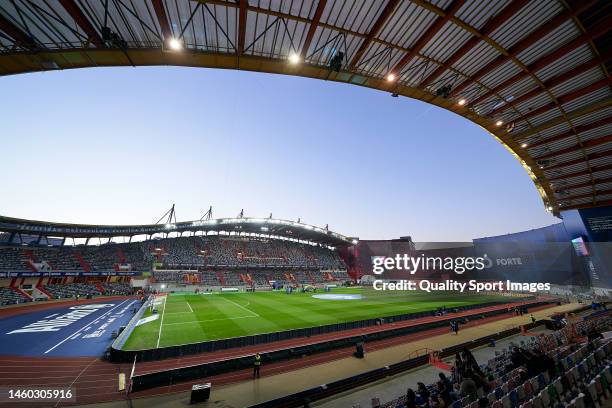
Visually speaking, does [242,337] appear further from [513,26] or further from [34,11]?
[513,26]

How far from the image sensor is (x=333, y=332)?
942 inches

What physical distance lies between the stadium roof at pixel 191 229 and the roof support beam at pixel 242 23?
58.5 metres

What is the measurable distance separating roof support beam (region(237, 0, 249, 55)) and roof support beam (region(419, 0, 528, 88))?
30.8ft

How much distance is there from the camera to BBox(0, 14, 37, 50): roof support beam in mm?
8117

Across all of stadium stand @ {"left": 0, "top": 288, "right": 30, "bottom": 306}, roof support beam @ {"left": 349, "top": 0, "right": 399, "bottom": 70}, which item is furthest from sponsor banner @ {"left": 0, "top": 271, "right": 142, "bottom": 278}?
roof support beam @ {"left": 349, "top": 0, "right": 399, "bottom": 70}

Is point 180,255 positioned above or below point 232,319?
above

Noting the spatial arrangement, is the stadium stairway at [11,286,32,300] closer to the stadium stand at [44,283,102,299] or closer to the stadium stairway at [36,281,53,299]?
the stadium stairway at [36,281,53,299]

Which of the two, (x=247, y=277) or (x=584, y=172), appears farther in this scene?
(x=247, y=277)

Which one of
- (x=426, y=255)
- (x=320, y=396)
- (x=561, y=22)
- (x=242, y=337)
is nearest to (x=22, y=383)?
(x=242, y=337)

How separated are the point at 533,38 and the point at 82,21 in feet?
56.6

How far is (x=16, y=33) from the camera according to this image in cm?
842

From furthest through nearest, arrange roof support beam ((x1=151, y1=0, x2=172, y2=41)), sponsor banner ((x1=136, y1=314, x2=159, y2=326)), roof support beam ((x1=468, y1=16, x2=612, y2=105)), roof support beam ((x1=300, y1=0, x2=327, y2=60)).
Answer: sponsor banner ((x1=136, y1=314, x2=159, y2=326)) < roof support beam ((x1=468, y1=16, x2=612, y2=105)) < roof support beam ((x1=300, y1=0, x2=327, y2=60)) < roof support beam ((x1=151, y1=0, x2=172, y2=41))

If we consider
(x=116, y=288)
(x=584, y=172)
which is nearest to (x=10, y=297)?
(x=116, y=288)

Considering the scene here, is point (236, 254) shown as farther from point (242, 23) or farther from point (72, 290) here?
point (242, 23)
